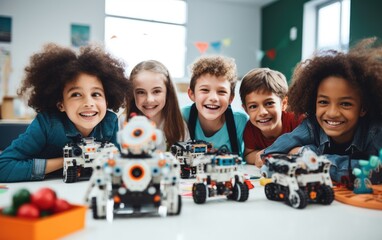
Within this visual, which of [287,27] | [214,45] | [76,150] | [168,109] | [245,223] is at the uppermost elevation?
[287,27]

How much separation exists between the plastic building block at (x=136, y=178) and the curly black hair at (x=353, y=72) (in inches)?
27.2

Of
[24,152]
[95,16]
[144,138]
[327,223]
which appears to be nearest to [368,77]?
[327,223]

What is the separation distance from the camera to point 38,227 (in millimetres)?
572

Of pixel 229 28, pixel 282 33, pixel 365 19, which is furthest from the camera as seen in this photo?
pixel 229 28

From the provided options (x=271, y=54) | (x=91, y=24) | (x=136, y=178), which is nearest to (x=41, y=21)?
A: (x=91, y=24)

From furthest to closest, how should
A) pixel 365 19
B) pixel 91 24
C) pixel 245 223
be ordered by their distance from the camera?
pixel 91 24 < pixel 365 19 < pixel 245 223

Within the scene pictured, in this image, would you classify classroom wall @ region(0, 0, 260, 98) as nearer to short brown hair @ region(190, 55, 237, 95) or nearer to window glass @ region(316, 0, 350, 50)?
window glass @ region(316, 0, 350, 50)

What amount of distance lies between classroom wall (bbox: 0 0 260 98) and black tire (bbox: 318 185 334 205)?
12.9 ft

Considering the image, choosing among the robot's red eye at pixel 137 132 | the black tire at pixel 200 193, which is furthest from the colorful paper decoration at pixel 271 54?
the robot's red eye at pixel 137 132

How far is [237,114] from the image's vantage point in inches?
66.8

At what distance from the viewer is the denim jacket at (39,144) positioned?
1109 mm

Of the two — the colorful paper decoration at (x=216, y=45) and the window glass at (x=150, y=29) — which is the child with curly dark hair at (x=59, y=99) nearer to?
the window glass at (x=150, y=29)

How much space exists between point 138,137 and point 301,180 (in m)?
0.43

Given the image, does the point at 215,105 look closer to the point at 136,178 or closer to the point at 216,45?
the point at 136,178
